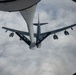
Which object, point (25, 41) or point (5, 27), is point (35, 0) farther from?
point (5, 27)

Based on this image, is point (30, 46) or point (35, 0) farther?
point (30, 46)

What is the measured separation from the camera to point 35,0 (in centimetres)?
1080

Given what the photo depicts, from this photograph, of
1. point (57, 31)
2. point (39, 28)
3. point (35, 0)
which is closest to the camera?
point (35, 0)

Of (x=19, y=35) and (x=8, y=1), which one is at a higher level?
(x=8, y=1)

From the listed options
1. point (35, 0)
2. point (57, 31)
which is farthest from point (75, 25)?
point (35, 0)

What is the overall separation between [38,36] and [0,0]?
213 feet

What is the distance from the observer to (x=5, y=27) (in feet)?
251

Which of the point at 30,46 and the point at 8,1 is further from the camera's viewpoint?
the point at 30,46

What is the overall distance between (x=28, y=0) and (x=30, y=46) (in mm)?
52342

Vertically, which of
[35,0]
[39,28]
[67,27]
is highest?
[35,0]

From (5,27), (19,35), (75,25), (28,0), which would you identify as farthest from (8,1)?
(5,27)

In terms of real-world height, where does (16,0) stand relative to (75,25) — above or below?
above

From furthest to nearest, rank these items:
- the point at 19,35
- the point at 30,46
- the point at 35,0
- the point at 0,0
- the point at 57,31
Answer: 1. the point at 57,31
2. the point at 19,35
3. the point at 30,46
4. the point at 35,0
5. the point at 0,0

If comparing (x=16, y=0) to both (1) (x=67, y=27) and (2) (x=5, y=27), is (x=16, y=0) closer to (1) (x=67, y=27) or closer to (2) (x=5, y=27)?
(1) (x=67, y=27)
